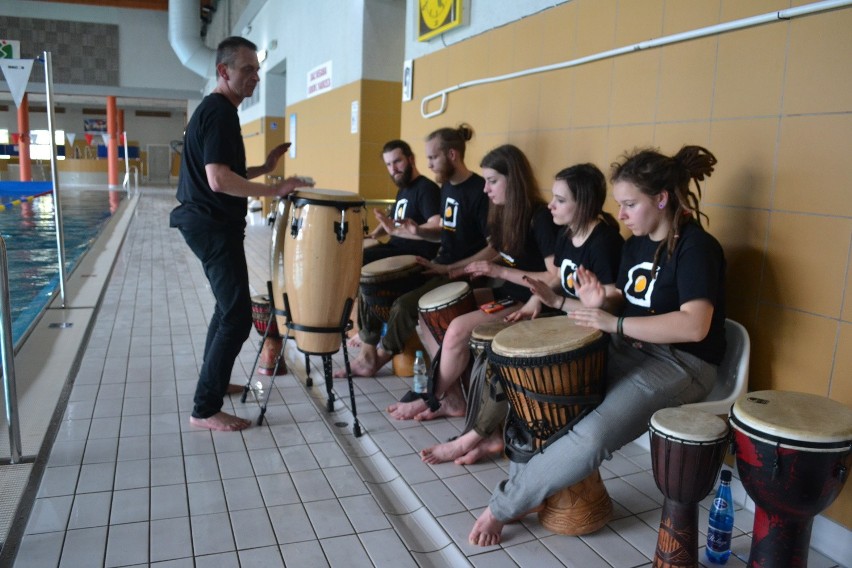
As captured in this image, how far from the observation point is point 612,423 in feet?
6.38

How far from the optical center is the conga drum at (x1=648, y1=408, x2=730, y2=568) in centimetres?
169

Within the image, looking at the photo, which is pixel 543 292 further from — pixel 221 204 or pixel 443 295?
pixel 221 204

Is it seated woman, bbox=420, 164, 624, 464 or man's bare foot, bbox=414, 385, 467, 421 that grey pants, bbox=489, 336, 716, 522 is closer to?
seated woman, bbox=420, 164, 624, 464

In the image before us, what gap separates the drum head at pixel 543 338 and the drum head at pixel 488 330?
231 millimetres

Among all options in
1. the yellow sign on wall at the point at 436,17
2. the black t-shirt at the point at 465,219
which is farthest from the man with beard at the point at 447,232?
the yellow sign on wall at the point at 436,17

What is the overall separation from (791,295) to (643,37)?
123 cm

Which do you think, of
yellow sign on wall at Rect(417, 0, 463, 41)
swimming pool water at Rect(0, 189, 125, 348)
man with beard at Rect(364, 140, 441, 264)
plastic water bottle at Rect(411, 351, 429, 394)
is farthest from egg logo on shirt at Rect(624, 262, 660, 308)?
swimming pool water at Rect(0, 189, 125, 348)

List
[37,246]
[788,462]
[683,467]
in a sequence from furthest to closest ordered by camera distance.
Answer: [37,246], [683,467], [788,462]

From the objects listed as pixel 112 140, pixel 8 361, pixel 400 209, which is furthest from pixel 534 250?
pixel 112 140

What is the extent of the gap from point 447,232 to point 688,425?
1.96 meters

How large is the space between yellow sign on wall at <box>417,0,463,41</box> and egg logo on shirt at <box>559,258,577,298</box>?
213cm

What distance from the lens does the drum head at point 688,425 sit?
1.69 m

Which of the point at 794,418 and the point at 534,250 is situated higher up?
the point at 534,250

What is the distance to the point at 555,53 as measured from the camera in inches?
127
